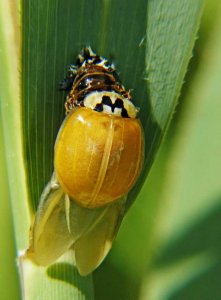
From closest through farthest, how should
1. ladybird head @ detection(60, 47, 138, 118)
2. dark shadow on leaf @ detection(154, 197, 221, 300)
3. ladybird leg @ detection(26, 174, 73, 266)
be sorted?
ladybird leg @ detection(26, 174, 73, 266), ladybird head @ detection(60, 47, 138, 118), dark shadow on leaf @ detection(154, 197, 221, 300)

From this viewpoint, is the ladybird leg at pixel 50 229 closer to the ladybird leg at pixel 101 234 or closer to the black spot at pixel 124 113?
the ladybird leg at pixel 101 234

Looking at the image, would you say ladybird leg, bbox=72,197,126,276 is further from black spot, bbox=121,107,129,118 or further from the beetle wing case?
black spot, bbox=121,107,129,118

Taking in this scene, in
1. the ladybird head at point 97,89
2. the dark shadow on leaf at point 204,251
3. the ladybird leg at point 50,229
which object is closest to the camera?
the ladybird leg at point 50,229

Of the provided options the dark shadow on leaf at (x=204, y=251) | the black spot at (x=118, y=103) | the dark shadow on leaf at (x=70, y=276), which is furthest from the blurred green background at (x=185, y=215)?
the dark shadow on leaf at (x=70, y=276)

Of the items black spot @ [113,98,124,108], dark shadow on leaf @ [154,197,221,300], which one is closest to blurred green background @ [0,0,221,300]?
dark shadow on leaf @ [154,197,221,300]

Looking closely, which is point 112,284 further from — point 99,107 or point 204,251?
point 99,107

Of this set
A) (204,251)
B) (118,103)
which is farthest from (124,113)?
(204,251)

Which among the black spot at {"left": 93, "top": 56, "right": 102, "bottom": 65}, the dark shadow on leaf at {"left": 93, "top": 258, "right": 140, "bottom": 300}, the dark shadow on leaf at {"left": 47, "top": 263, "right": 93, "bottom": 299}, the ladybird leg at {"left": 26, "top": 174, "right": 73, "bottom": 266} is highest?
the black spot at {"left": 93, "top": 56, "right": 102, "bottom": 65}
